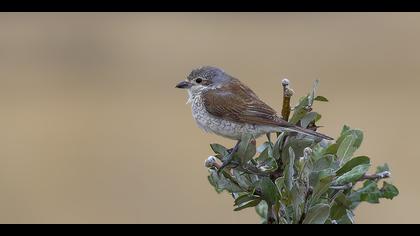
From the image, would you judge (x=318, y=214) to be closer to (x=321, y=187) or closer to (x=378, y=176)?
(x=321, y=187)

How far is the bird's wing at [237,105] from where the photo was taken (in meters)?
4.64

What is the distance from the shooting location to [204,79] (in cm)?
533

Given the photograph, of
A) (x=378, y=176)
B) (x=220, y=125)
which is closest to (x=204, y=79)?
(x=220, y=125)

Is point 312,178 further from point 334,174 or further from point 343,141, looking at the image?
point 343,141

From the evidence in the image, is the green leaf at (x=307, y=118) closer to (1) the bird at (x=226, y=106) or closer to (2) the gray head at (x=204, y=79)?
(1) the bird at (x=226, y=106)

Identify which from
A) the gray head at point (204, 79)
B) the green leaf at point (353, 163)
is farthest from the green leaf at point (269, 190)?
the gray head at point (204, 79)

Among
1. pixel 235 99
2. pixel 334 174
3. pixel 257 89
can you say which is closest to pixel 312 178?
pixel 334 174

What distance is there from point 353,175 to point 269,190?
0.34 metres

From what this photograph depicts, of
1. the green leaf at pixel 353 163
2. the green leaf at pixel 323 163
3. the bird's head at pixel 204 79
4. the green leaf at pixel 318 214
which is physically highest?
the bird's head at pixel 204 79

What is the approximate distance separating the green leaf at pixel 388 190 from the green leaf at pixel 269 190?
57cm

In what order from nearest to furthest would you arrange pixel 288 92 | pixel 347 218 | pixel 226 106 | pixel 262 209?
pixel 288 92 < pixel 347 218 < pixel 262 209 < pixel 226 106

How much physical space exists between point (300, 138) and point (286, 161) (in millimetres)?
151

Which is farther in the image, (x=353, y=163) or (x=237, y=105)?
(x=237, y=105)

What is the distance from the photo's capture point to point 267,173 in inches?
128
